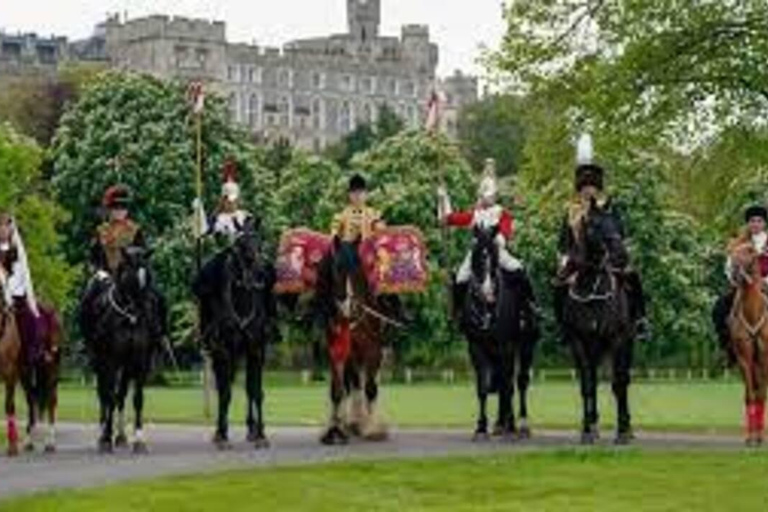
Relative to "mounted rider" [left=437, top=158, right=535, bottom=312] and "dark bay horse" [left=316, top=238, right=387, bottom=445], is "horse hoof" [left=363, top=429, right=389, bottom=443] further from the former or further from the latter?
"mounted rider" [left=437, top=158, right=535, bottom=312]

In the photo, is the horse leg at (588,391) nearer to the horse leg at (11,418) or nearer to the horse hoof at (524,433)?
the horse hoof at (524,433)

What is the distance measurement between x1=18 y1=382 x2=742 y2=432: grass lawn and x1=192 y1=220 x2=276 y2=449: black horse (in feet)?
25.2

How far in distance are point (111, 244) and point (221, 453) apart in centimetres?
322

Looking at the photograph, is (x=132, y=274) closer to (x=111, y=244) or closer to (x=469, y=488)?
(x=111, y=244)

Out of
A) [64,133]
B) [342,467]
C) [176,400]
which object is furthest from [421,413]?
[64,133]

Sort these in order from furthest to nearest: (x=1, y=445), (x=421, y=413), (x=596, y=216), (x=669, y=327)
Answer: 1. (x=669, y=327)
2. (x=421, y=413)
3. (x=1, y=445)
4. (x=596, y=216)

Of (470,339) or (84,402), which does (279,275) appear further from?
(84,402)

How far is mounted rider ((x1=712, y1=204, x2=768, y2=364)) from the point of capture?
25.3 m

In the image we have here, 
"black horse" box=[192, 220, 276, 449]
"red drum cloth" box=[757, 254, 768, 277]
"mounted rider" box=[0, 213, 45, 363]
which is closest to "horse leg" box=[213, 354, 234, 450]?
"black horse" box=[192, 220, 276, 449]

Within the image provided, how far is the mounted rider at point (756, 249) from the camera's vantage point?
83.1 feet

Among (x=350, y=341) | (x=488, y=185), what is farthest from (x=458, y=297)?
(x=350, y=341)

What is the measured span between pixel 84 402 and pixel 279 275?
95.4ft

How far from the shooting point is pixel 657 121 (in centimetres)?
3416

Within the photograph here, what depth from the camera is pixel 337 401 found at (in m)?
26.5
